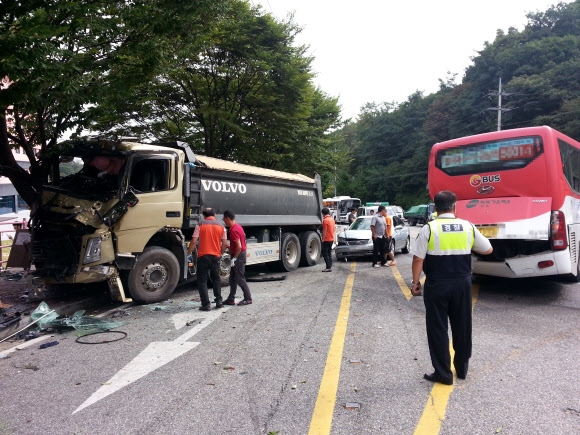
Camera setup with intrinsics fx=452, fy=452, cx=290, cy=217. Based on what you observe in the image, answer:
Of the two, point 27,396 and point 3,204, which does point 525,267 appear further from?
point 3,204

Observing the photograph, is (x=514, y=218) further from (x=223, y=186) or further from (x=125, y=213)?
(x=125, y=213)

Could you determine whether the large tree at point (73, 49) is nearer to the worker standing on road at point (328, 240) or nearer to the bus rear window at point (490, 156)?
the bus rear window at point (490, 156)

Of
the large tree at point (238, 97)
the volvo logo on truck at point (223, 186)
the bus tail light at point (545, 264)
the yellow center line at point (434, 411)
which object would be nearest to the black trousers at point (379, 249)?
the volvo logo on truck at point (223, 186)

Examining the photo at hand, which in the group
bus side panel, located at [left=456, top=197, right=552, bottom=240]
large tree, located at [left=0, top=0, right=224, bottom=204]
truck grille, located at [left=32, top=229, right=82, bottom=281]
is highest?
large tree, located at [left=0, top=0, right=224, bottom=204]

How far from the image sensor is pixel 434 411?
356cm

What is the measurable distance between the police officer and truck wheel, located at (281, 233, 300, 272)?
821 centimetres

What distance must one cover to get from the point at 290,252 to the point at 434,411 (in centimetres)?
938

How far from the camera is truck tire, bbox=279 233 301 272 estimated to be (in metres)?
12.4

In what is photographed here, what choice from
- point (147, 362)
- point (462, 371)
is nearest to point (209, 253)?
point (147, 362)

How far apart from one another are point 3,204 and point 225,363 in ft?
132

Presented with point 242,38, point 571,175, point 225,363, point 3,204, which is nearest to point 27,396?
point 225,363

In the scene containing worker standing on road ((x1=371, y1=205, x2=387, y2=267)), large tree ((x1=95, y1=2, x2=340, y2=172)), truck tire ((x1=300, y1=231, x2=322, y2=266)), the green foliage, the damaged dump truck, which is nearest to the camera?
the damaged dump truck

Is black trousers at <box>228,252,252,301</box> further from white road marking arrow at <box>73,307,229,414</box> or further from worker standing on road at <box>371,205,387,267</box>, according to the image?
worker standing on road at <box>371,205,387,267</box>

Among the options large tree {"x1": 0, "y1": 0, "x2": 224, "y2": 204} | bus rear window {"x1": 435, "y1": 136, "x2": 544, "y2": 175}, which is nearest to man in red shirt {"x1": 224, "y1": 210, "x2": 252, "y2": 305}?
large tree {"x1": 0, "y1": 0, "x2": 224, "y2": 204}
